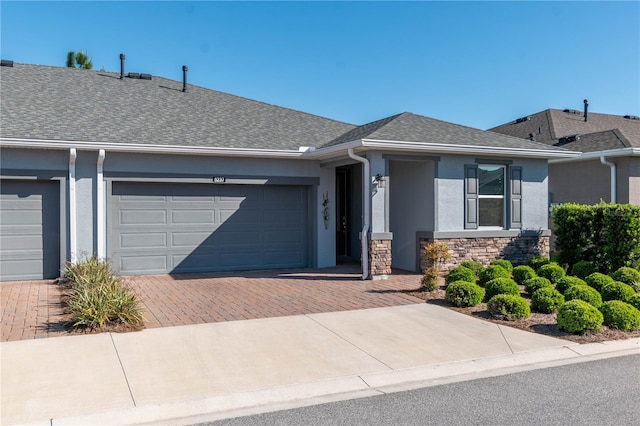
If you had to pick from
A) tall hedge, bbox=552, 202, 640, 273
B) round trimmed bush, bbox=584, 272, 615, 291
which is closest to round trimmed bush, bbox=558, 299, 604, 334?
round trimmed bush, bbox=584, 272, 615, 291

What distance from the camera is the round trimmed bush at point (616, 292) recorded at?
8.71 m

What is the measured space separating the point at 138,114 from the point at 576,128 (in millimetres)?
15692

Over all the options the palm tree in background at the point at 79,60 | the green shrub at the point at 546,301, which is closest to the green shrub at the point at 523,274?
the green shrub at the point at 546,301

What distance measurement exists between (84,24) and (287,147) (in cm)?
888

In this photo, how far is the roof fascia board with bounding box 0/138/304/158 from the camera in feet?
35.6

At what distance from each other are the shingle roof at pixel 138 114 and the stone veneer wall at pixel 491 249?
432 centimetres

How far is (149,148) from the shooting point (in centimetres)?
1181

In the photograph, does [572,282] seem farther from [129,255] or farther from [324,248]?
[129,255]

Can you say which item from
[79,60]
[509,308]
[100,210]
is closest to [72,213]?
[100,210]

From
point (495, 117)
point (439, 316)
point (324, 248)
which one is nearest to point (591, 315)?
point (439, 316)

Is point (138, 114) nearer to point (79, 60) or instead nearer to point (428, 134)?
point (428, 134)

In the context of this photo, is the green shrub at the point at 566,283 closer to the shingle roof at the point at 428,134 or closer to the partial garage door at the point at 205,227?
the shingle roof at the point at 428,134

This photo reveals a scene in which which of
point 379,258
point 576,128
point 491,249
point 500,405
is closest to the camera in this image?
point 500,405

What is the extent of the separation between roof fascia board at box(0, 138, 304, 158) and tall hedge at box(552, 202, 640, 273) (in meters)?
6.35
